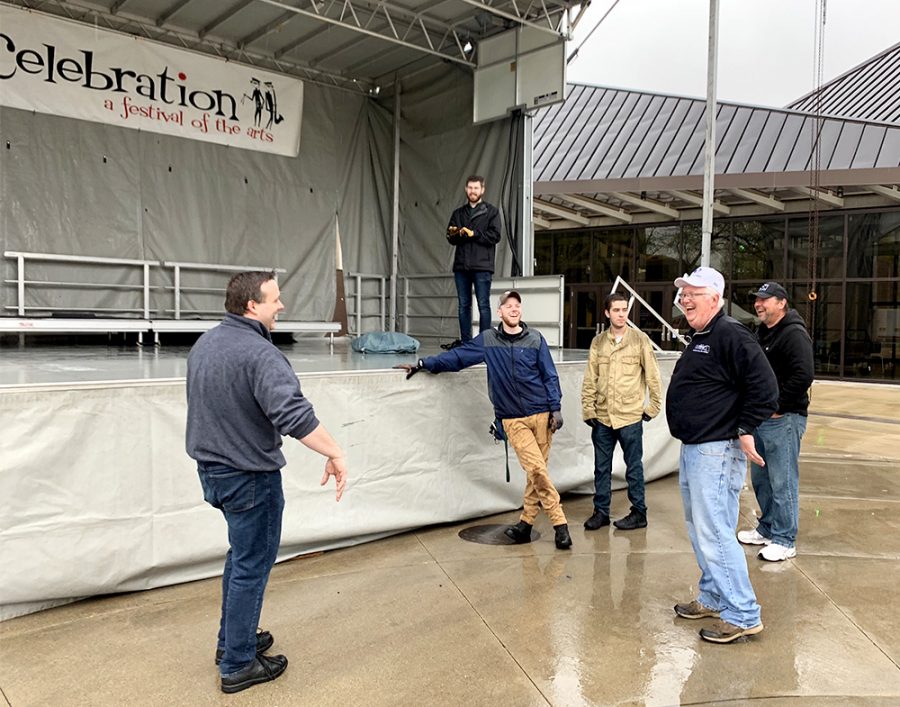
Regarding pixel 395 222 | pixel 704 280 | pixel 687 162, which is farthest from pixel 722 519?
pixel 687 162

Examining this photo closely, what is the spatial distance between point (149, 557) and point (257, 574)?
4.86 feet

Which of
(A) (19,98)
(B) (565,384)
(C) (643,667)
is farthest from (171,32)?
(C) (643,667)

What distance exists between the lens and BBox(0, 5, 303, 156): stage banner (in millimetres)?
7617

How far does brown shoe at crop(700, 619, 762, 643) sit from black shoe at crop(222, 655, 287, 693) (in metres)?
1.97

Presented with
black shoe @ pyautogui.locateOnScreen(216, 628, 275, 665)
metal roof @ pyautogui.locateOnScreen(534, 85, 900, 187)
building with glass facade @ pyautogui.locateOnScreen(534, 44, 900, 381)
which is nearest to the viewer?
black shoe @ pyautogui.locateOnScreen(216, 628, 275, 665)

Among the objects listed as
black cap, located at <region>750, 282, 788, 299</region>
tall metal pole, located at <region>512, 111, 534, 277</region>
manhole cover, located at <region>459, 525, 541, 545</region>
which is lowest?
manhole cover, located at <region>459, 525, 541, 545</region>

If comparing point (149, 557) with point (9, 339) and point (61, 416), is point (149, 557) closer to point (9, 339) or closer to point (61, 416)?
point (61, 416)

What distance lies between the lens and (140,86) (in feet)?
27.3

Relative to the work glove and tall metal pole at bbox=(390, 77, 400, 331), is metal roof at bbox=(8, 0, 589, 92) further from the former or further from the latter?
the work glove

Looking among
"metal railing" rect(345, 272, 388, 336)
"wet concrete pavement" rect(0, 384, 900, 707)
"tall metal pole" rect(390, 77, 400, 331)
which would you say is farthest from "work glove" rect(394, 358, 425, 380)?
"metal railing" rect(345, 272, 388, 336)

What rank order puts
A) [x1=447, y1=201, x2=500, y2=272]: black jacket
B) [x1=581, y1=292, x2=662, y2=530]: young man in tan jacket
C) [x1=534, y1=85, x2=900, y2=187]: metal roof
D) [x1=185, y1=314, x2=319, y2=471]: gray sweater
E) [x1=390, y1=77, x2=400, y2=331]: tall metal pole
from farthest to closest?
1. [x1=534, y1=85, x2=900, y2=187]: metal roof
2. [x1=390, y1=77, x2=400, y2=331]: tall metal pole
3. [x1=447, y1=201, x2=500, y2=272]: black jacket
4. [x1=581, y1=292, x2=662, y2=530]: young man in tan jacket
5. [x1=185, y1=314, x2=319, y2=471]: gray sweater

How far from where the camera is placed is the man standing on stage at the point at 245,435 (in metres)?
2.72

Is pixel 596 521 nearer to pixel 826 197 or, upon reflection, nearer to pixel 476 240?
pixel 476 240

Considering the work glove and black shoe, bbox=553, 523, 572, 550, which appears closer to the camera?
black shoe, bbox=553, 523, 572, 550
